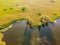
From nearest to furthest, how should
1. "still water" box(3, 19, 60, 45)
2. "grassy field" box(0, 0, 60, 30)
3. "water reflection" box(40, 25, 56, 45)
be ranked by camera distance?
"water reflection" box(40, 25, 56, 45) < "still water" box(3, 19, 60, 45) < "grassy field" box(0, 0, 60, 30)

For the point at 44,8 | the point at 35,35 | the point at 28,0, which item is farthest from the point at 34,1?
the point at 35,35

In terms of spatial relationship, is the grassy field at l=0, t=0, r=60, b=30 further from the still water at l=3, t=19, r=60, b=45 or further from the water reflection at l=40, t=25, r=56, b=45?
the water reflection at l=40, t=25, r=56, b=45

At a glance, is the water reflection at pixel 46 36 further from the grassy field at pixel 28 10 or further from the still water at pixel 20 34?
Answer: the grassy field at pixel 28 10

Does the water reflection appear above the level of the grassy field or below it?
below

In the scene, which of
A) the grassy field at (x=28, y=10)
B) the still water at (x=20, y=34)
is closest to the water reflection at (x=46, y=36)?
the still water at (x=20, y=34)

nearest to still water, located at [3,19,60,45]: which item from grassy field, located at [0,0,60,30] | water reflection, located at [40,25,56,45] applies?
water reflection, located at [40,25,56,45]

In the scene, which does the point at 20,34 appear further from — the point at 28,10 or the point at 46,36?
the point at 28,10

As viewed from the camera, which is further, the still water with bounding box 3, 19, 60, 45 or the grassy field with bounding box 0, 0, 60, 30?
the grassy field with bounding box 0, 0, 60, 30
